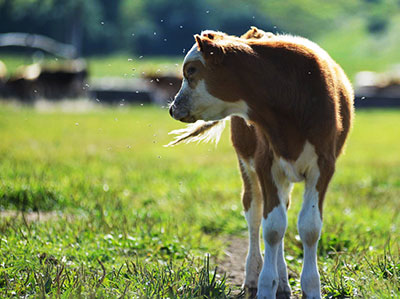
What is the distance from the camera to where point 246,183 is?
5.64 metres

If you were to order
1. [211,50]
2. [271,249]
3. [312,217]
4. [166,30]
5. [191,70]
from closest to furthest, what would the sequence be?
1. [211,50]
2. [191,70]
3. [312,217]
4. [271,249]
5. [166,30]

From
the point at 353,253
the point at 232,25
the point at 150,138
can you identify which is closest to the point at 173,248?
the point at 353,253

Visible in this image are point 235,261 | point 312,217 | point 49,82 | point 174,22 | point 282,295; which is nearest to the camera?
point 312,217

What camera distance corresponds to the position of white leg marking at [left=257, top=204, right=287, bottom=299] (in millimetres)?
4871

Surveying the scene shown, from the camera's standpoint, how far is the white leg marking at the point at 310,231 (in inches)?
189

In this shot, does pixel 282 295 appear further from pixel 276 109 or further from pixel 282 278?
pixel 276 109

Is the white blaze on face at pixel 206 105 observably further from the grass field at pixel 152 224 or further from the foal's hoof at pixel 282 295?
the foal's hoof at pixel 282 295

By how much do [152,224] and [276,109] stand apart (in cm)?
265

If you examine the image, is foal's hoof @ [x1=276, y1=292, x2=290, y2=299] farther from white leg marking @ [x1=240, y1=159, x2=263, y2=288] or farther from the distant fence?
the distant fence

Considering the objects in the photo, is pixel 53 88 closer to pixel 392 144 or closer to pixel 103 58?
pixel 392 144

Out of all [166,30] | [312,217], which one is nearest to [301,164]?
[312,217]

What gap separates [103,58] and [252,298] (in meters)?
74.6

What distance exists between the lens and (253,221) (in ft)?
18.5

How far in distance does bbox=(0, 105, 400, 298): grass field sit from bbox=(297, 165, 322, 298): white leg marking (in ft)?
0.77
